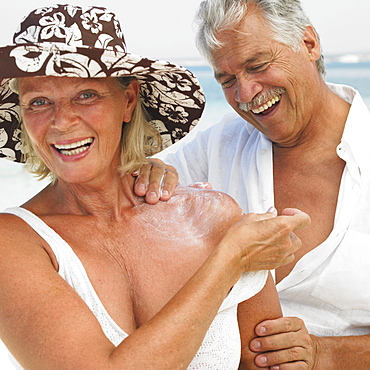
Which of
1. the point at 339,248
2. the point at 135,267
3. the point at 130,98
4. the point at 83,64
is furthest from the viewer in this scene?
the point at 339,248

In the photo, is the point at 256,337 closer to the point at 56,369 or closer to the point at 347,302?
the point at 347,302

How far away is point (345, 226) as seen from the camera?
98.1 inches

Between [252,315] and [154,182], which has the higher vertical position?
[154,182]

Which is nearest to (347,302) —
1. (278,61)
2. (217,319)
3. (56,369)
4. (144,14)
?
(217,319)

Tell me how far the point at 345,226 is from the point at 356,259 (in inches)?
5.2

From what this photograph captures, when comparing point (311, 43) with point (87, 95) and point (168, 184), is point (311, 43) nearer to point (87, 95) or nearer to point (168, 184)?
point (168, 184)

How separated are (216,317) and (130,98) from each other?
29.0 inches

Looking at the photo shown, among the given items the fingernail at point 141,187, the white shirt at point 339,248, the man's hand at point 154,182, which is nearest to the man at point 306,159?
the white shirt at point 339,248

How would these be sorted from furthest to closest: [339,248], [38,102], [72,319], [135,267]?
[339,248] → [135,267] → [38,102] → [72,319]

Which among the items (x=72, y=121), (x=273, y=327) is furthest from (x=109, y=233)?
(x=273, y=327)

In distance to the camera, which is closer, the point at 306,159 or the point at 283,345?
the point at 283,345

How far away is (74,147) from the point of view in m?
1.84

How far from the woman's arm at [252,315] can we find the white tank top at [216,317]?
8 cm

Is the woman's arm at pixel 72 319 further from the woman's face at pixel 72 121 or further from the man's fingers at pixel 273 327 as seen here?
the man's fingers at pixel 273 327
